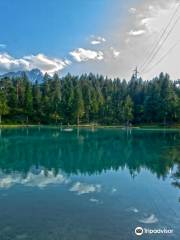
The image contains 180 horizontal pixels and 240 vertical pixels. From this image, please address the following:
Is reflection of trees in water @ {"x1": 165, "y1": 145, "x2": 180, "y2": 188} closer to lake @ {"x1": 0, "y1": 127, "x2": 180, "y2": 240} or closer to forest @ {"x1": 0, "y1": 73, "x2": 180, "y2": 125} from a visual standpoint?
lake @ {"x1": 0, "y1": 127, "x2": 180, "y2": 240}

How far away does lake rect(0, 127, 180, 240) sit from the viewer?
964cm

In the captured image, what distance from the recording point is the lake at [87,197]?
9641 millimetres

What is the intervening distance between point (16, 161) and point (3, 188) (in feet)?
30.8

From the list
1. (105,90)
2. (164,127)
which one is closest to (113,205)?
(164,127)

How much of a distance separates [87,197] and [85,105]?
7083cm

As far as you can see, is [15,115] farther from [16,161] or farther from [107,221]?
[107,221]

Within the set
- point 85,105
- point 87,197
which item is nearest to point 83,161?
point 87,197

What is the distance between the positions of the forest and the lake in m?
52.1

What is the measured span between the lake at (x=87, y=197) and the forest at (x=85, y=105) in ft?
171

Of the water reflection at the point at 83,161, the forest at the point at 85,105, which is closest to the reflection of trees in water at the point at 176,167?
the water reflection at the point at 83,161

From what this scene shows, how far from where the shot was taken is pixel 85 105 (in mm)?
84125

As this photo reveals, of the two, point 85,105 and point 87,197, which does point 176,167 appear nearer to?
point 87,197

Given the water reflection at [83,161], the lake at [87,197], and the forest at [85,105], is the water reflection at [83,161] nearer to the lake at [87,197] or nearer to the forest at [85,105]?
the lake at [87,197]

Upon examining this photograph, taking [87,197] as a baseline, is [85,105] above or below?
above
